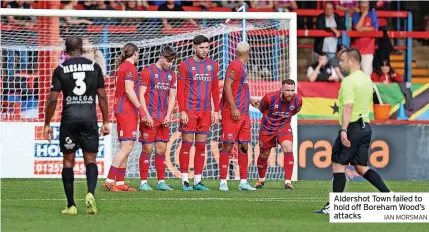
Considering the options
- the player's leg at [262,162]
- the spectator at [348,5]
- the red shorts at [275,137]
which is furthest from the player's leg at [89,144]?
the spectator at [348,5]

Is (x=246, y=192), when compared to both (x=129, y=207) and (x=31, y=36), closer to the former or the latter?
(x=129, y=207)

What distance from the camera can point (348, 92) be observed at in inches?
432

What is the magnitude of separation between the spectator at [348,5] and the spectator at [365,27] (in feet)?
0.48

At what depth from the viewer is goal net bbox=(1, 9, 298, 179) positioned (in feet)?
61.2

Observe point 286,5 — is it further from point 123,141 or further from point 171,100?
point 123,141

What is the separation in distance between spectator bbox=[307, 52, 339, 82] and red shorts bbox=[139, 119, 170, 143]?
23.3 feet

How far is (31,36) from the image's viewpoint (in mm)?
19281

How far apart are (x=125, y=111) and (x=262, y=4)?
903 cm

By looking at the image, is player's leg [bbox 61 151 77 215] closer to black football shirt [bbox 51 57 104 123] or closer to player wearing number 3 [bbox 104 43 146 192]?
black football shirt [bbox 51 57 104 123]

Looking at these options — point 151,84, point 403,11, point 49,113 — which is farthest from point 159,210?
point 403,11

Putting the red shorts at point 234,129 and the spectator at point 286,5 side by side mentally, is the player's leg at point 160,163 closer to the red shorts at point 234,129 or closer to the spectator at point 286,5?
the red shorts at point 234,129

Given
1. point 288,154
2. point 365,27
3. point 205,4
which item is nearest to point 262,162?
point 288,154
